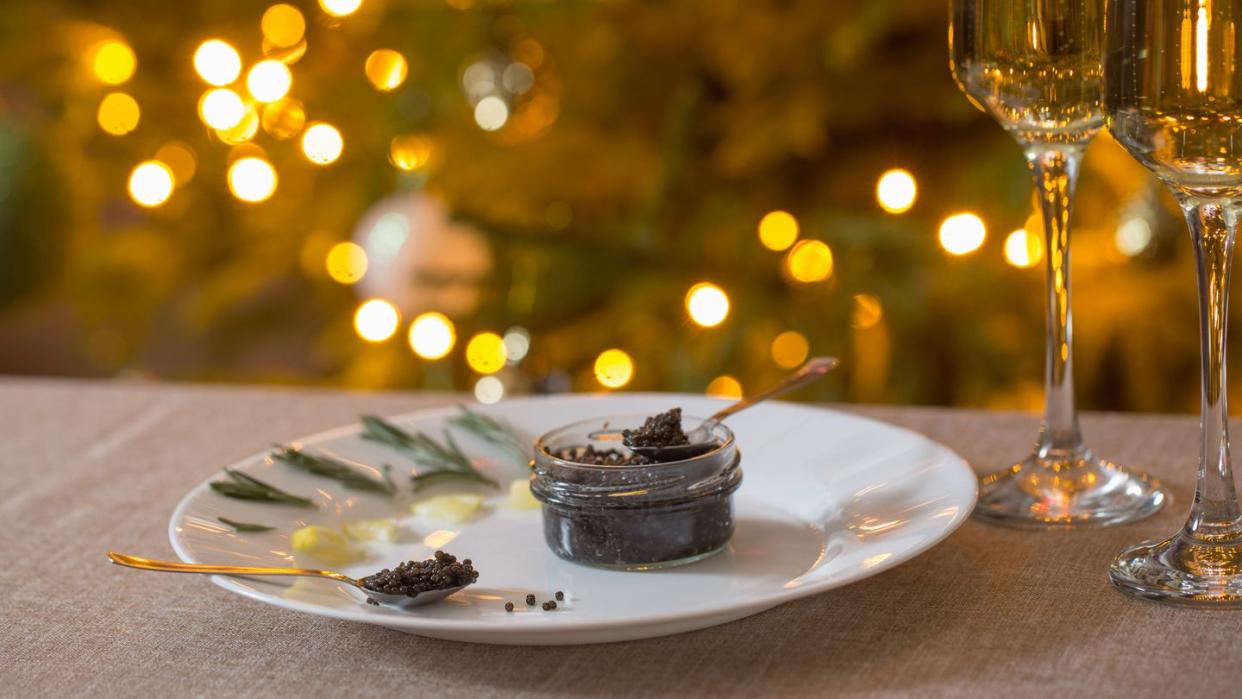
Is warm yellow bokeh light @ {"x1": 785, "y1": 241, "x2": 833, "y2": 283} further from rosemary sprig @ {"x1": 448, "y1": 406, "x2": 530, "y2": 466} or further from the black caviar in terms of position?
the black caviar

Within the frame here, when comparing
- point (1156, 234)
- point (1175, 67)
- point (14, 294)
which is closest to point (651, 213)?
point (1156, 234)

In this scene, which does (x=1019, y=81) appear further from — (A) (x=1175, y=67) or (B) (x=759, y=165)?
(B) (x=759, y=165)

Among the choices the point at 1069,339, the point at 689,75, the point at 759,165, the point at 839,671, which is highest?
the point at 689,75

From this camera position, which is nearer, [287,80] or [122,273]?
[287,80]

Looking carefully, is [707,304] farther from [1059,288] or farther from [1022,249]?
[1059,288]

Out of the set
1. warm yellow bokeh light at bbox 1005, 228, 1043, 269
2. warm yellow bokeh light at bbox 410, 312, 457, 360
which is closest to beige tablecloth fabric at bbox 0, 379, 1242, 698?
warm yellow bokeh light at bbox 1005, 228, 1043, 269

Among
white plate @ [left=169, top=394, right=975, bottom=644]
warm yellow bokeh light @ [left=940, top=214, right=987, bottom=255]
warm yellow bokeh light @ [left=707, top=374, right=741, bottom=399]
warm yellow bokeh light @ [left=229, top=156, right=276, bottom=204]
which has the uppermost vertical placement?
warm yellow bokeh light @ [left=229, top=156, right=276, bottom=204]
